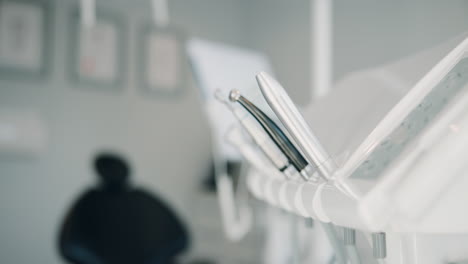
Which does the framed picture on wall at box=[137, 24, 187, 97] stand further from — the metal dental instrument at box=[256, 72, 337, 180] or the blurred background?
the metal dental instrument at box=[256, 72, 337, 180]

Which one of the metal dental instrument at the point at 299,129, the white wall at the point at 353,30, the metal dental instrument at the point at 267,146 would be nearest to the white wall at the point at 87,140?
the white wall at the point at 353,30

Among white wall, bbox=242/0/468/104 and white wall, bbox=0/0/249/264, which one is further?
white wall, bbox=0/0/249/264

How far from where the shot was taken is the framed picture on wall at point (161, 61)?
3.15 m

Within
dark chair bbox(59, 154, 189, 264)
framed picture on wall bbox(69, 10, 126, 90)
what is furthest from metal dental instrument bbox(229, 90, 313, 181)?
framed picture on wall bbox(69, 10, 126, 90)

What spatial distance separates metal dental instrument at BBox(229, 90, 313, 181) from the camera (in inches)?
22.7

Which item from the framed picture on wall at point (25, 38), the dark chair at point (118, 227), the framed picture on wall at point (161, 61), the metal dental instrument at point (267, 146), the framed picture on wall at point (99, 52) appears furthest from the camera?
the framed picture on wall at point (161, 61)

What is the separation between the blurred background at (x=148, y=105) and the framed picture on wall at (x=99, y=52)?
0.6 inches

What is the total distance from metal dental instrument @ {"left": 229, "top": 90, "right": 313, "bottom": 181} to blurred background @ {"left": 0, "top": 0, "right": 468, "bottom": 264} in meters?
1.82

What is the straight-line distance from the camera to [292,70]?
3.39 m

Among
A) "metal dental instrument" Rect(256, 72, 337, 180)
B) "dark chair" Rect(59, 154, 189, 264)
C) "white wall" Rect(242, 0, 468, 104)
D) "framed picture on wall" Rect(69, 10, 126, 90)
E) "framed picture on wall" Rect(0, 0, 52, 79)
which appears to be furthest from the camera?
"framed picture on wall" Rect(69, 10, 126, 90)

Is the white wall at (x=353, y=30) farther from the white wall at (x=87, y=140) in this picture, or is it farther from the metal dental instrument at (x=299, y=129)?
the metal dental instrument at (x=299, y=129)

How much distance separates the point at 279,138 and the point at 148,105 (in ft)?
8.71

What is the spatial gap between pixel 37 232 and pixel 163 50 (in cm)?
152

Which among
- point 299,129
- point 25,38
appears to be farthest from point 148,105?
point 299,129
